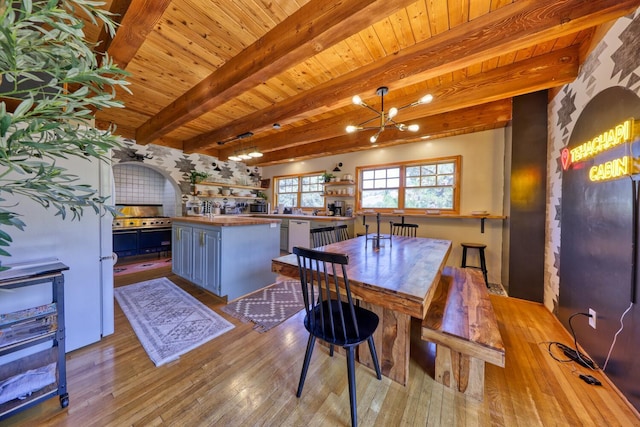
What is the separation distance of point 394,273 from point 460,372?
76 centimetres

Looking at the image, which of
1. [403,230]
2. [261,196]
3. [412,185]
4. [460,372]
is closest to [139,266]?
[261,196]

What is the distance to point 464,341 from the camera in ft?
4.55

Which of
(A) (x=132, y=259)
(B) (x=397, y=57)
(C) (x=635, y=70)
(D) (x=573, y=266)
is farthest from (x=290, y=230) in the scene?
(C) (x=635, y=70)

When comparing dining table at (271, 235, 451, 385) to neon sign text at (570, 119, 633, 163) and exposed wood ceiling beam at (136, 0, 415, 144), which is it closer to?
neon sign text at (570, 119, 633, 163)

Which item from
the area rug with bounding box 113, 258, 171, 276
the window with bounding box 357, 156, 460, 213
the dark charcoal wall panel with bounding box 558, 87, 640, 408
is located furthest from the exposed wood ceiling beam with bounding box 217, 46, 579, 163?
the area rug with bounding box 113, 258, 171, 276

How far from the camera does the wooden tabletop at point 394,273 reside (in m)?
1.24

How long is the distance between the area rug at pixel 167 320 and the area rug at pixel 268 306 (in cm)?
22

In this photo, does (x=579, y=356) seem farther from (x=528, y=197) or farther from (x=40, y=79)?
(x=40, y=79)

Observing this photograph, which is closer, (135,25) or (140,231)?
(135,25)

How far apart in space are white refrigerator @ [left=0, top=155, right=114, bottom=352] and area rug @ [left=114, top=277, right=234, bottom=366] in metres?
0.35

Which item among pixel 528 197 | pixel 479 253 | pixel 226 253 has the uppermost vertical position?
pixel 528 197

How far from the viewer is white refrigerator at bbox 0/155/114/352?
1.59 meters

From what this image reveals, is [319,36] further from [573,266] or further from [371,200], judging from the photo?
[371,200]

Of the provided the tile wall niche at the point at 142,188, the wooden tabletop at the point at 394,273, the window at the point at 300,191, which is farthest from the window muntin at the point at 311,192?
the wooden tabletop at the point at 394,273
